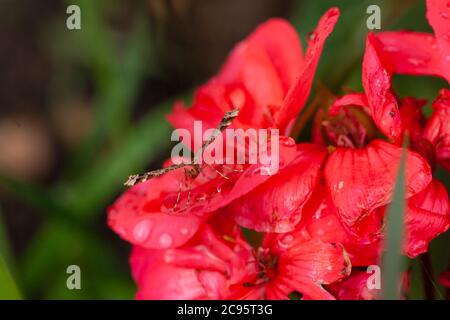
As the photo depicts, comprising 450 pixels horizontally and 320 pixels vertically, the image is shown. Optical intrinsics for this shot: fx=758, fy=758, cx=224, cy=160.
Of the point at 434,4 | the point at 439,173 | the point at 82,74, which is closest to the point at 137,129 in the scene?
the point at 82,74

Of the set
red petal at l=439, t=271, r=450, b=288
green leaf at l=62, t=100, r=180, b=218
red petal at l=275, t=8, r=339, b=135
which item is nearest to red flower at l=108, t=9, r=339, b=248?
red petal at l=275, t=8, r=339, b=135

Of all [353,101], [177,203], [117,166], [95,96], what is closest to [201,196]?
[177,203]

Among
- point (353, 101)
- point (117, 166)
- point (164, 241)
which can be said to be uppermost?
point (353, 101)

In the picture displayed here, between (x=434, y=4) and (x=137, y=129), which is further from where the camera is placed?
(x=137, y=129)

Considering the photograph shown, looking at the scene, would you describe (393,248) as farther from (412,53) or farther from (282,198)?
(412,53)

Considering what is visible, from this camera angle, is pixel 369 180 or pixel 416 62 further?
pixel 416 62
